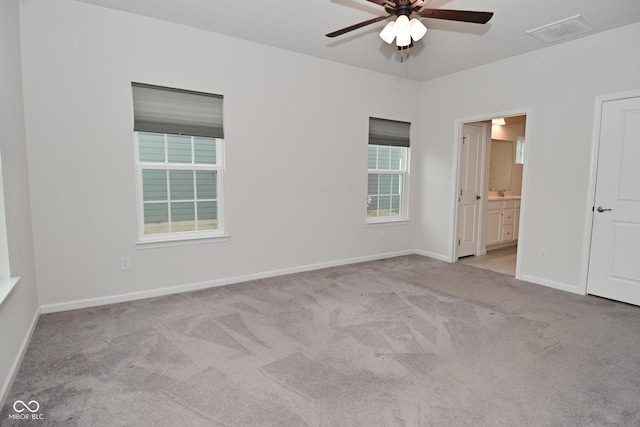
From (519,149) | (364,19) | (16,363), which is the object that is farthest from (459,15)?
(519,149)

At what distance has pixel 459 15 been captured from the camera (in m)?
2.27

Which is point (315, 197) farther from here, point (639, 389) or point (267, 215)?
point (639, 389)

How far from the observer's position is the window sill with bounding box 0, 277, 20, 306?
1922mm

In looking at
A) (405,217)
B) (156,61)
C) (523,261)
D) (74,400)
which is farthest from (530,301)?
(156,61)

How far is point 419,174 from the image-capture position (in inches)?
215

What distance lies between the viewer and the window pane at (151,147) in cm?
337

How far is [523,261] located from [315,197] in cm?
266

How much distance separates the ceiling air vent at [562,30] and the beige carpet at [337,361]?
2673 mm

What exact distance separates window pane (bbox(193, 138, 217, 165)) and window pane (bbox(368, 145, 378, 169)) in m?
2.26

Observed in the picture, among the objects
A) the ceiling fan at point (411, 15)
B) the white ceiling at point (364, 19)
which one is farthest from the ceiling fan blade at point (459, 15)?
the white ceiling at point (364, 19)

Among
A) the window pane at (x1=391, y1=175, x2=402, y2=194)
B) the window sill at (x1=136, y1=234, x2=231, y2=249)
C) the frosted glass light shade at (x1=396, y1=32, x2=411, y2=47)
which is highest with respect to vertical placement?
the frosted glass light shade at (x1=396, y1=32, x2=411, y2=47)

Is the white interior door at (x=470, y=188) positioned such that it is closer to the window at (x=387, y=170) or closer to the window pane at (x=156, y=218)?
the window at (x=387, y=170)

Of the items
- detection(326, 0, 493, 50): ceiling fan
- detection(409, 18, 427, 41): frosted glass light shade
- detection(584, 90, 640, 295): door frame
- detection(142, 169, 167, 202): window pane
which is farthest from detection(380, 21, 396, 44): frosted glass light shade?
detection(584, 90, 640, 295): door frame

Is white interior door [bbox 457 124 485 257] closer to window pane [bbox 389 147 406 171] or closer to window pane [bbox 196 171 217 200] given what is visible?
window pane [bbox 389 147 406 171]
